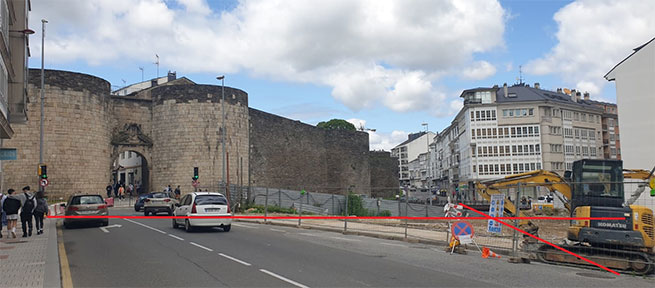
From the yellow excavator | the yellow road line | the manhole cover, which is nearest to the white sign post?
the yellow excavator

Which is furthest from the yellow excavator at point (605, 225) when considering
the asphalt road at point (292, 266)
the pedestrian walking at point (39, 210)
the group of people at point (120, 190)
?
the group of people at point (120, 190)

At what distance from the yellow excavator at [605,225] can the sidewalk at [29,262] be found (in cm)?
986

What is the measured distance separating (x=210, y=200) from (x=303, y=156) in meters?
38.8

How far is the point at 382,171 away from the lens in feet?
252

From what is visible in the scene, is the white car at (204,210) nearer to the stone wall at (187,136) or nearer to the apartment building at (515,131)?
the stone wall at (187,136)

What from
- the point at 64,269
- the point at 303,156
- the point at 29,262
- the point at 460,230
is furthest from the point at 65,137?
the point at 460,230

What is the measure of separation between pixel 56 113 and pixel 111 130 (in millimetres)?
5483

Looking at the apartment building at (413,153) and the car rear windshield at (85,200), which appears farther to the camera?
the apartment building at (413,153)

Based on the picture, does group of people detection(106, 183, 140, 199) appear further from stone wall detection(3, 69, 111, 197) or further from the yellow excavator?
the yellow excavator

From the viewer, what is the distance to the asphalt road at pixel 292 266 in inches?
350

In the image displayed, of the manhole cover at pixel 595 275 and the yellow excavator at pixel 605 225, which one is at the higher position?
the yellow excavator at pixel 605 225

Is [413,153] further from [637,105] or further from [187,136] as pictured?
[187,136]

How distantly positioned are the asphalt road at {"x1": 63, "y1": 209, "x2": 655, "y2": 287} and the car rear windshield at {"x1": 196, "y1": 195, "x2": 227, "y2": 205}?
283 cm

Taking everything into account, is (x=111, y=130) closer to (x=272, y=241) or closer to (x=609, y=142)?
(x=272, y=241)
